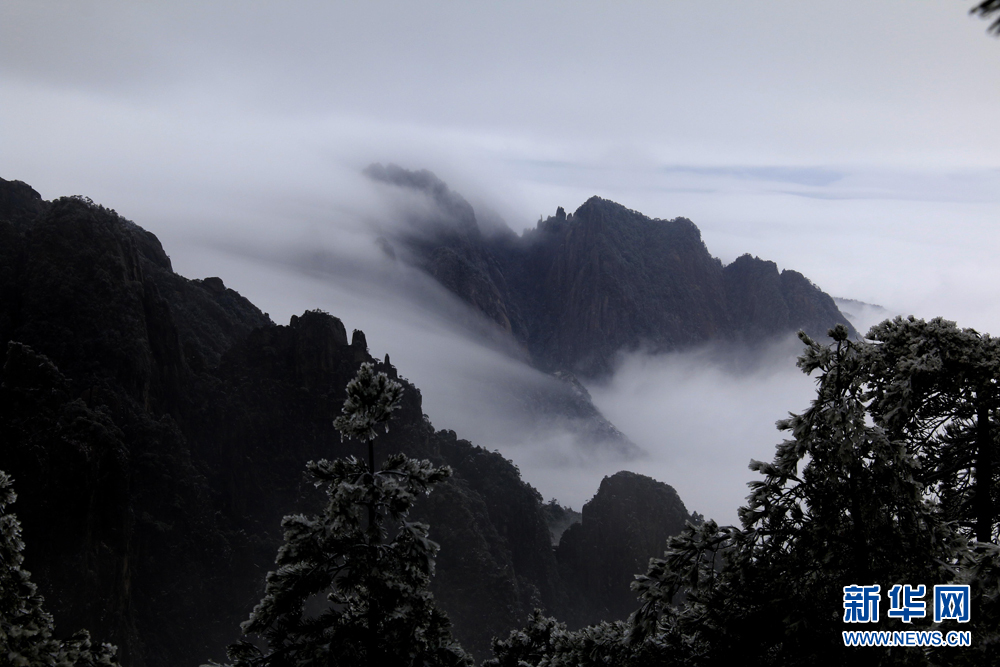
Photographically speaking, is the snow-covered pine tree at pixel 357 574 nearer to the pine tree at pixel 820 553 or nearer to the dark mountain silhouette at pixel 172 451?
the pine tree at pixel 820 553

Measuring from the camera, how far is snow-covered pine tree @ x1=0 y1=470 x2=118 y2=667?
10445 millimetres

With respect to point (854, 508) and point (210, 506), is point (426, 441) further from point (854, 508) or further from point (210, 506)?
point (854, 508)

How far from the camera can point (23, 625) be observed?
1123 cm

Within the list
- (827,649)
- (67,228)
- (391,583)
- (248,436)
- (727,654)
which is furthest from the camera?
(248,436)

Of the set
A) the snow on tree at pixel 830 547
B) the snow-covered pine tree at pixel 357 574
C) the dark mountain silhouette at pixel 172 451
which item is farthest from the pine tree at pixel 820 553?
the dark mountain silhouette at pixel 172 451

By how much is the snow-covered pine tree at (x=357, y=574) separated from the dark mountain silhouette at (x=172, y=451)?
59.3 m

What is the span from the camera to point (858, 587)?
9.84 metres

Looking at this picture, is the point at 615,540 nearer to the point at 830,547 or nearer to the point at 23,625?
the point at 830,547

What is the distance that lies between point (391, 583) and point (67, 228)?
91670 mm

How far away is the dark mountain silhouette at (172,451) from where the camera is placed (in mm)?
63625

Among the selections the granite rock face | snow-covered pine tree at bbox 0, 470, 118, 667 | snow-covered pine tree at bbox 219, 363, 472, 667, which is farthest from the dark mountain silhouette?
snow-covered pine tree at bbox 219, 363, 472, 667

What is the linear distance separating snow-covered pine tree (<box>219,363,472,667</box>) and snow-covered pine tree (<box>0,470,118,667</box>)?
2.39m

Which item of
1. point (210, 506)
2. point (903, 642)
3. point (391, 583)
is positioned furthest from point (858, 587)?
point (210, 506)

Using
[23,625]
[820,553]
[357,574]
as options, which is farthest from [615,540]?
[23,625]
